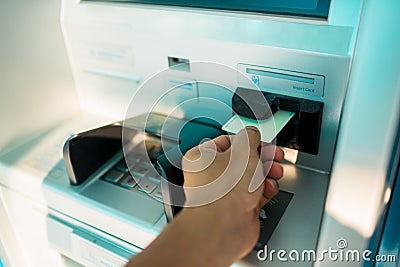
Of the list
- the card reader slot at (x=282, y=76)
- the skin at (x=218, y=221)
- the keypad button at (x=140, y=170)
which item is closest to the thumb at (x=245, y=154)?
the skin at (x=218, y=221)

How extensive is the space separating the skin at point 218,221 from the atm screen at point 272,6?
0.72ft

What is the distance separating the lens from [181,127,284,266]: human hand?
45 centimetres

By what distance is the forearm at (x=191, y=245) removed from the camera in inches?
16.9

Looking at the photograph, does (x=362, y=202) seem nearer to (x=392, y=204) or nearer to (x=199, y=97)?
(x=392, y=204)

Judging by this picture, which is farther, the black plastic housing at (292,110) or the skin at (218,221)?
the black plastic housing at (292,110)

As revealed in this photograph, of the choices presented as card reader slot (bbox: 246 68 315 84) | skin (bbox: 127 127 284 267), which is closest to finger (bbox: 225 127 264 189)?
skin (bbox: 127 127 284 267)

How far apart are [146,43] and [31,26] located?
0.25 metres

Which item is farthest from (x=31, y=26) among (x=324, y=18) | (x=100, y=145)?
(x=324, y=18)

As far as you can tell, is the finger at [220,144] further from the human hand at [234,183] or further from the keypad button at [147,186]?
the keypad button at [147,186]

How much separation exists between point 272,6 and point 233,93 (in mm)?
157

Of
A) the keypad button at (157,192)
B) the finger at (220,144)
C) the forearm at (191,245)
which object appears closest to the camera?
the forearm at (191,245)

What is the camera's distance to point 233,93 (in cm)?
68

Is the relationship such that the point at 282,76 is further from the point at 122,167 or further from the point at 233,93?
the point at 122,167

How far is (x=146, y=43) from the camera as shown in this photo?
0.73m
